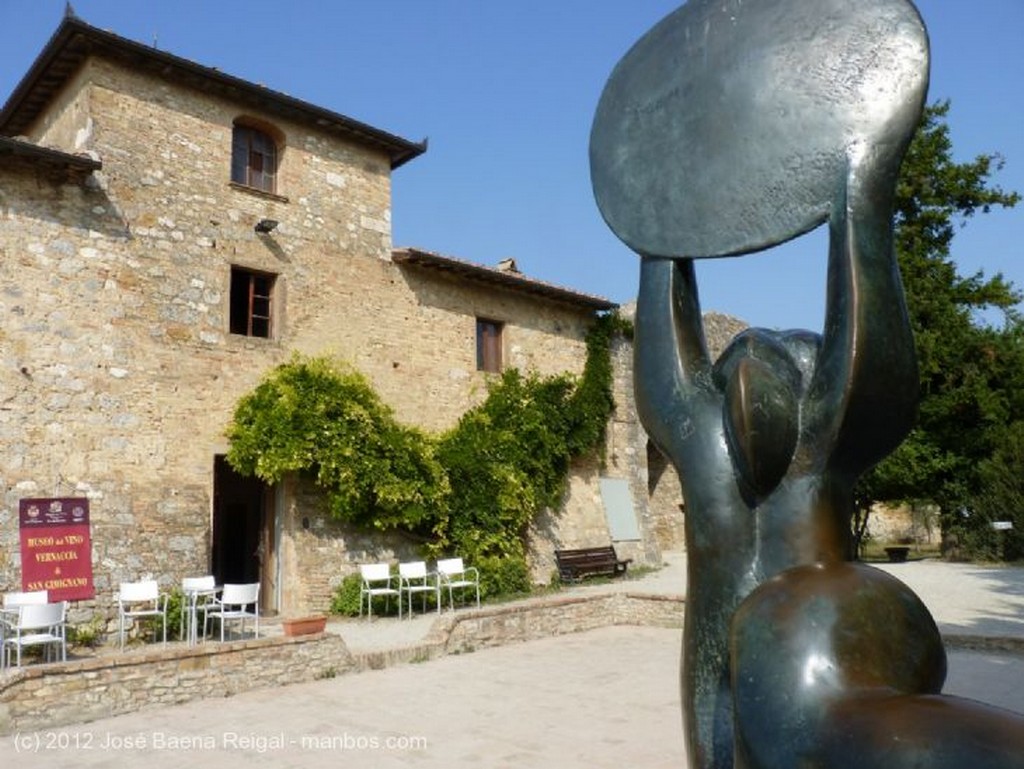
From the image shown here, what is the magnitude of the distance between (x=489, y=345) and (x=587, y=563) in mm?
4444

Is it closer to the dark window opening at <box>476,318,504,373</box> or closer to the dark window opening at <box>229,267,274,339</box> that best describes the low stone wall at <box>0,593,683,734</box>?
the dark window opening at <box>229,267,274,339</box>

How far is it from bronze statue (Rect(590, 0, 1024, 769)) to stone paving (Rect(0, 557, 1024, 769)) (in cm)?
370

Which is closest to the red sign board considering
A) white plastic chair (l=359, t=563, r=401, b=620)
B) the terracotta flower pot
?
the terracotta flower pot

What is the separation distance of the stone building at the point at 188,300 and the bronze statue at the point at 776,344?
9491 millimetres

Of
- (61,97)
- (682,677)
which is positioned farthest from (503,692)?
(61,97)

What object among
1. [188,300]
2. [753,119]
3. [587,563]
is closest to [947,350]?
[587,563]

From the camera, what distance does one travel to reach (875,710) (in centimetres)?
131

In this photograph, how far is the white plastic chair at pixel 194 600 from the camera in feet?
28.9

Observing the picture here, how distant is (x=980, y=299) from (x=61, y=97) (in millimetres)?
19049

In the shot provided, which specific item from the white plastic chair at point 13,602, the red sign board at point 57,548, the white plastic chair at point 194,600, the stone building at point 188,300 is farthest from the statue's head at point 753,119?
the stone building at point 188,300

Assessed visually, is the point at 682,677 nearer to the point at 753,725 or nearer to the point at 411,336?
the point at 753,725

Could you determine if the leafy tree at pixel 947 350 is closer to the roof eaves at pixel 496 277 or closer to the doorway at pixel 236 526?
the roof eaves at pixel 496 277

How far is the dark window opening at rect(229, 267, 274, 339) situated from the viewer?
12164 millimetres

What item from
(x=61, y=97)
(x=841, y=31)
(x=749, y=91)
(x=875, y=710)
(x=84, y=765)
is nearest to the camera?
(x=875, y=710)
